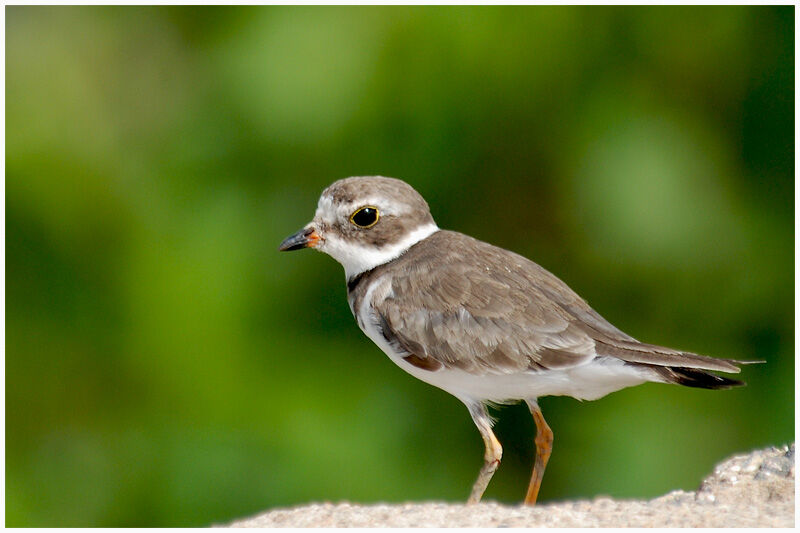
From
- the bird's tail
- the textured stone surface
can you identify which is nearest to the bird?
the bird's tail

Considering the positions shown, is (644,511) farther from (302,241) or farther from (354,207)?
(302,241)

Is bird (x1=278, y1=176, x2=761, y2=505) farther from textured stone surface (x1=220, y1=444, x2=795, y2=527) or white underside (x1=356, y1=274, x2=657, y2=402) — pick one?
textured stone surface (x1=220, y1=444, x2=795, y2=527)

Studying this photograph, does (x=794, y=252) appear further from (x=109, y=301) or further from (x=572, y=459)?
(x=109, y=301)

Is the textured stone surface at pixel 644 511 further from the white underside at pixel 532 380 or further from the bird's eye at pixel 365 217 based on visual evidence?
the bird's eye at pixel 365 217

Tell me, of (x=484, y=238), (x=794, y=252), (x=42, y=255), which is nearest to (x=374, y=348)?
(x=484, y=238)

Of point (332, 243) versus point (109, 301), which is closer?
point (332, 243)

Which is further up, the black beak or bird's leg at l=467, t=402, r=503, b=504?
the black beak

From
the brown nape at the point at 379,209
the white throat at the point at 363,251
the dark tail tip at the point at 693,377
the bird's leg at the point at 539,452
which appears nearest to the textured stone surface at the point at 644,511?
the dark tail tip at the point at 693,377

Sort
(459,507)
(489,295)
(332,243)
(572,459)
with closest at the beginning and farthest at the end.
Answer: (459,507), (489,295), (332,243), (572,459)
